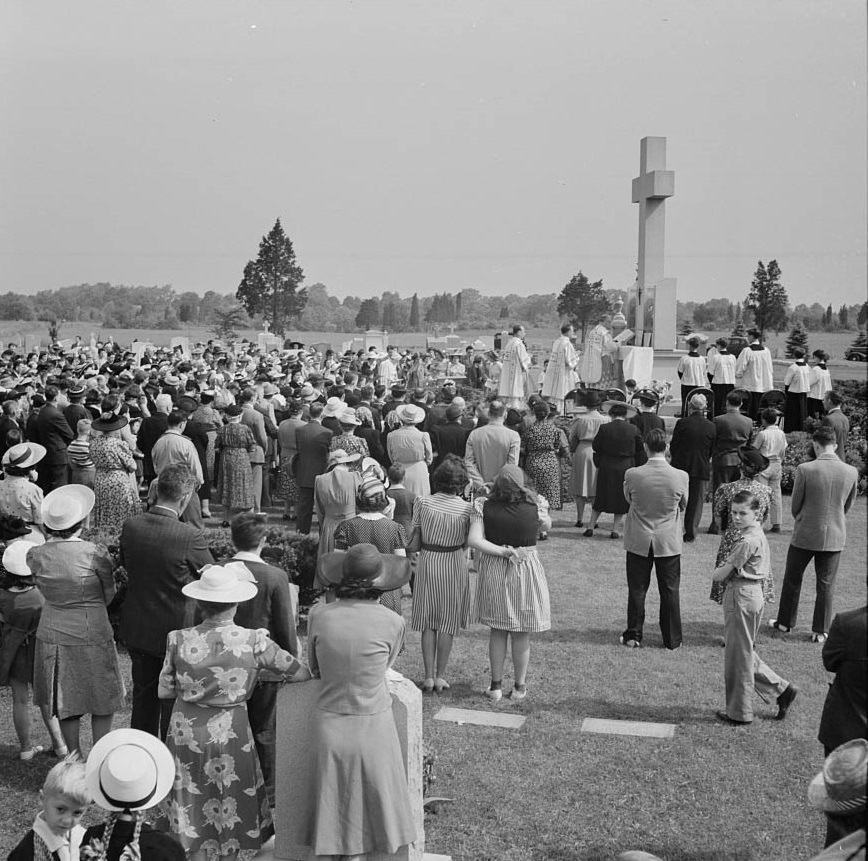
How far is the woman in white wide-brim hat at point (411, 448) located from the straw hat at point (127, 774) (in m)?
6.27

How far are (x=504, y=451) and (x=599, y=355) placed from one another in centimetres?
871

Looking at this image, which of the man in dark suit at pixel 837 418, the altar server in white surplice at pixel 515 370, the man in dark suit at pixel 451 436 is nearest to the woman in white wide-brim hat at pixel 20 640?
the man in dark suit at pixel 451 436

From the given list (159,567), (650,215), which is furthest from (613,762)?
(650,215)

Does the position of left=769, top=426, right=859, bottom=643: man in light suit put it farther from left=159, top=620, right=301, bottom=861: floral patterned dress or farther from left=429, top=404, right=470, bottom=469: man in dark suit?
left=159, top=620, right=301, bottom=861: floral patterned dress

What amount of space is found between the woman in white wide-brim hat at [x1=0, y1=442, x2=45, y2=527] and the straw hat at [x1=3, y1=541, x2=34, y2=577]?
1594 mm

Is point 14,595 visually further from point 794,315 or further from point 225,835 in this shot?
point 794,315

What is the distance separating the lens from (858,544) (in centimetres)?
1158

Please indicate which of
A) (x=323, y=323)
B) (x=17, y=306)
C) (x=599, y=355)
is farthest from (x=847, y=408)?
(x=17, y=306)

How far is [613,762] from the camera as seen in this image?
5871 millimetres

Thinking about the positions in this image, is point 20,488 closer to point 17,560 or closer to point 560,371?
point 17,560

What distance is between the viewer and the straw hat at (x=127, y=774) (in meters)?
3.55

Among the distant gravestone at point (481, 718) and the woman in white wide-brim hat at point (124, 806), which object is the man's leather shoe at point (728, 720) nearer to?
the distant gravestone at point (481, 718)

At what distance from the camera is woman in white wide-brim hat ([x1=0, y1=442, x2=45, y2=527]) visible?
7.67m

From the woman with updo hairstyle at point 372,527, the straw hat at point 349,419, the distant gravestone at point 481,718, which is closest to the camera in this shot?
the distant gravestone at point 481,718
